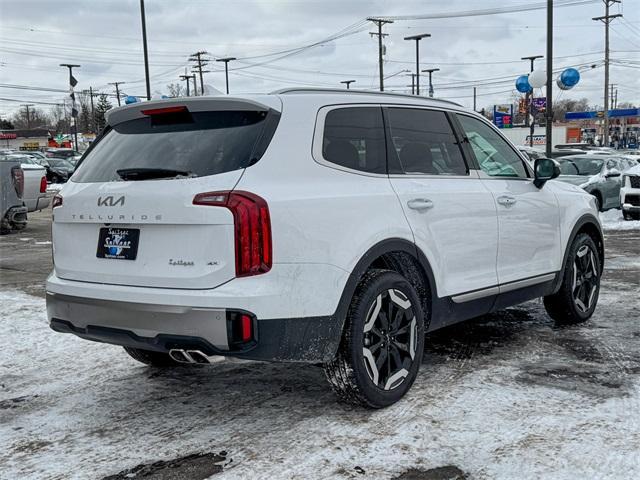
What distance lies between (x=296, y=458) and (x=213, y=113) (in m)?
1.87

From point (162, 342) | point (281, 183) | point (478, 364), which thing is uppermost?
point (281, 183)

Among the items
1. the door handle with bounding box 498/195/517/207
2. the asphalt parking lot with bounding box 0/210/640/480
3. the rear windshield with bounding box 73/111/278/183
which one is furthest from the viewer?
the door handle with bounding box 498/195/517/207

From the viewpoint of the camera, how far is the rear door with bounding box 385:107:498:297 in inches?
174

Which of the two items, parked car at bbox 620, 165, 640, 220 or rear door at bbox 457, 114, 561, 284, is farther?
parked car at bbox 620, 165, 640, 220

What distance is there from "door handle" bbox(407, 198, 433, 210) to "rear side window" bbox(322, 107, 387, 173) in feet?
0.83

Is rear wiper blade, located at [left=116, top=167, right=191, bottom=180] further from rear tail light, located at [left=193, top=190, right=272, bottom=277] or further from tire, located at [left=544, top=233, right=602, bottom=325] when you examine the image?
tire, located at [left=544, top=233, right=602, bottom=325]

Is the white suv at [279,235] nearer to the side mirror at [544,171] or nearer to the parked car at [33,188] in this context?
the side mirror at [544,171]

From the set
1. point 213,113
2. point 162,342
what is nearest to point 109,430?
point 162,342

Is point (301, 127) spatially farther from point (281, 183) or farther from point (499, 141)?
point (499, 141)

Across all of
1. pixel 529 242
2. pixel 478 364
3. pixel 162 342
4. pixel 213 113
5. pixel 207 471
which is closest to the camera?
pixel 207 471

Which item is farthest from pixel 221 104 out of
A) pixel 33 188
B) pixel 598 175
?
pixel 598 175

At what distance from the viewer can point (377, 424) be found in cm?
393

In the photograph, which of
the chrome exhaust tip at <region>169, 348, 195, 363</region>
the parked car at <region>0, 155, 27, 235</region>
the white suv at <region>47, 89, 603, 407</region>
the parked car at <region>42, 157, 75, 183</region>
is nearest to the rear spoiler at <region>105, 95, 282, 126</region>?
the white suv at <region>47, 89, 603, 407</region>

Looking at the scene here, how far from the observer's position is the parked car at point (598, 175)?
1698 centimetres
